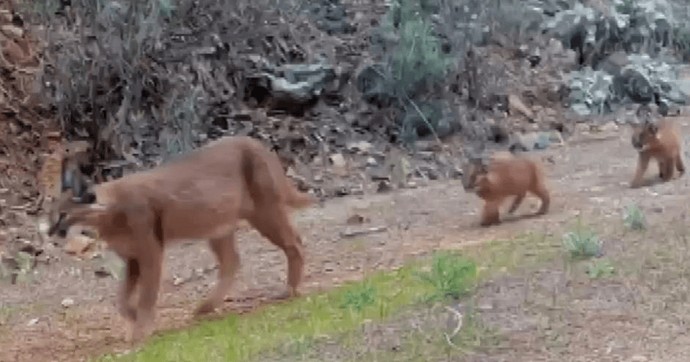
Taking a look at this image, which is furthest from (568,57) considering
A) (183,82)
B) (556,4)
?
(183,82)

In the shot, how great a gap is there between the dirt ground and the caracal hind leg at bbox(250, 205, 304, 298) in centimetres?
18

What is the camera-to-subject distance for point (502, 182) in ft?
38.4

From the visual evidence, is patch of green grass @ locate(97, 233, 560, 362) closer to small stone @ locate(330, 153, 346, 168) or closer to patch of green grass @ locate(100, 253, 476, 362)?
patch of green grass @ locate(100, 253, 476, 362)

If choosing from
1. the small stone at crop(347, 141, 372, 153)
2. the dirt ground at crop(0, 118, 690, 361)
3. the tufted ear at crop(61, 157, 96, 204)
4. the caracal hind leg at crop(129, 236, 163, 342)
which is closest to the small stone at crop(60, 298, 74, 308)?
the dirt ground at crop(0, 118, 690, 361)

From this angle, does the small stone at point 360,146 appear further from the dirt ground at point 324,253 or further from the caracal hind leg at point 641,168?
the caracal hind leg at point 641,168

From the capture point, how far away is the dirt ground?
944cm

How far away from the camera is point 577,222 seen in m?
10.2

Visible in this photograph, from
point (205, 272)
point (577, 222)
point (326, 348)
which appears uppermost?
point (326, 348)

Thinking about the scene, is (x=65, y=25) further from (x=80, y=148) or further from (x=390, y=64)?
(x=390, y=64)

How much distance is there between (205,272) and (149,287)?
2262mm

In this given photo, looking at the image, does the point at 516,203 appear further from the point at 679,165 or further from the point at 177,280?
the point at 177,280

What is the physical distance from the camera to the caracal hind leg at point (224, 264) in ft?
31.8


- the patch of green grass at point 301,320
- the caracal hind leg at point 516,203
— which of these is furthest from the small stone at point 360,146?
the patch of green grass at point 301,320

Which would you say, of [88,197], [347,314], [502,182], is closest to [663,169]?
[502,182]
